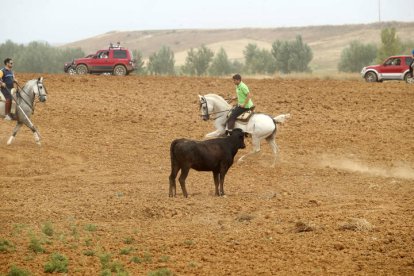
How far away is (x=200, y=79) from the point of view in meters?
36.3

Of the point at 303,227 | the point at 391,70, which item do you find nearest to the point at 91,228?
the point at 303,227

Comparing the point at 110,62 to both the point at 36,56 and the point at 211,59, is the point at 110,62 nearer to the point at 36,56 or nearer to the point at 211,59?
the point at 211,59

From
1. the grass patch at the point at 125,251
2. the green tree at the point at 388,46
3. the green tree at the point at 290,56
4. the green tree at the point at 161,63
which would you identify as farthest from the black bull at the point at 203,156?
the green tree at the point at 161,63

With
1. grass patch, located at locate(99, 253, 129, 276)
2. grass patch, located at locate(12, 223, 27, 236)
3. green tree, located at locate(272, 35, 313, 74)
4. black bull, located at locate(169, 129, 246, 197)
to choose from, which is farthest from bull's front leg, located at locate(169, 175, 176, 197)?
green tree, located at locate(272, 35, 313, 74)

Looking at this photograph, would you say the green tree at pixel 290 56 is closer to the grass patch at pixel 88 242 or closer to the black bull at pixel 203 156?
the black bull at pixel 203 156

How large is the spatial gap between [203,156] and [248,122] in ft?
14.8

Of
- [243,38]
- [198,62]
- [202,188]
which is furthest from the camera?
[243,38]

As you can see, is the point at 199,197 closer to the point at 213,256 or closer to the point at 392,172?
the point at 213,256

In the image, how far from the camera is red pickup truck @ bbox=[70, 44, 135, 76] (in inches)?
1587

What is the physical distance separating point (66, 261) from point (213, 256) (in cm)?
231

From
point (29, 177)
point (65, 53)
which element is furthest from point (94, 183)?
point (65, 53)

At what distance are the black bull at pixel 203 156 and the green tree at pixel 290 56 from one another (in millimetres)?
56781

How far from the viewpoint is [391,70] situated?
41.1 metres

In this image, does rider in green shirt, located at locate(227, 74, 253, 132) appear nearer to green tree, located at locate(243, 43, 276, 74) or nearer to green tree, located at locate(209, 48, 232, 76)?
green tree, located at locate(243, 43, 276, 74)
